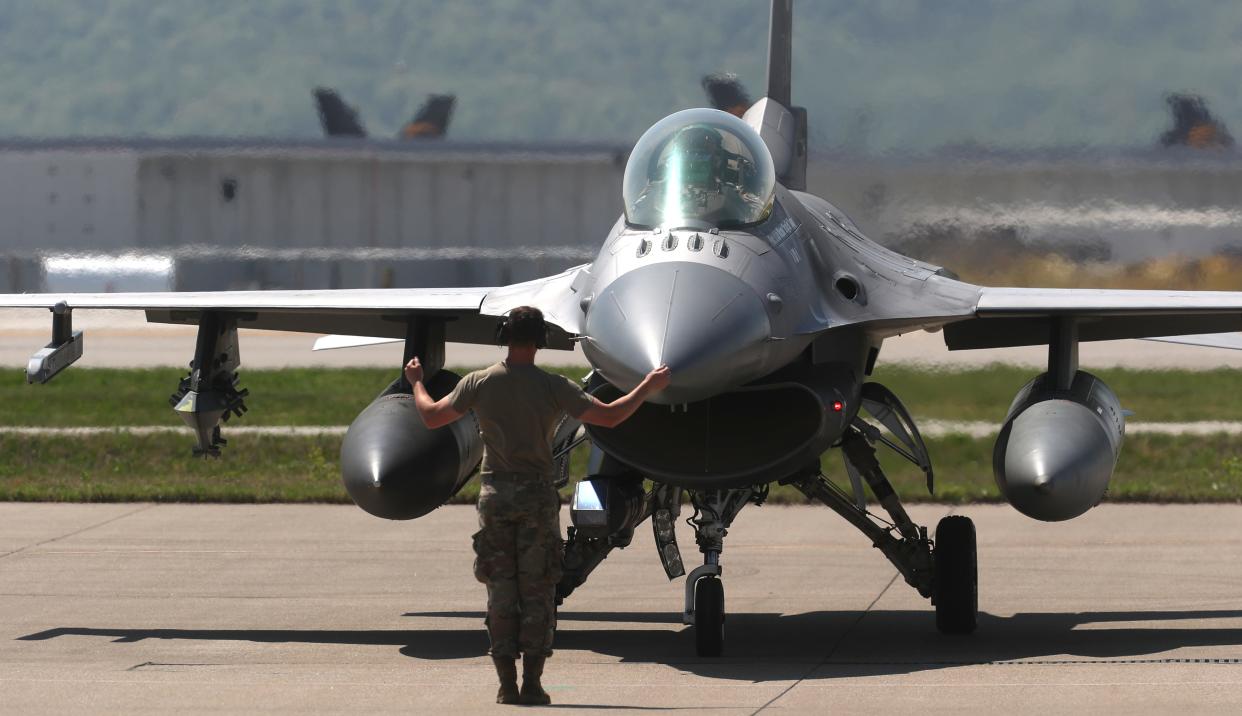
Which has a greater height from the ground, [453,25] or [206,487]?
[453,25]

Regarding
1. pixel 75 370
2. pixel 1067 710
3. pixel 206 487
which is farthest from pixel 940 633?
pixel 75 370

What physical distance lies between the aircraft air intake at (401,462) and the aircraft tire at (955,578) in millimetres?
2974

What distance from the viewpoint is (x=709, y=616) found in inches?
393

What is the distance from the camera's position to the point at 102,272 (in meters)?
34.8

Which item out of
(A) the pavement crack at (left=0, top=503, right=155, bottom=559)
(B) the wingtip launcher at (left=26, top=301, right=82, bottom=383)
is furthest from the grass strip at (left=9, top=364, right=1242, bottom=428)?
(B) the wingtip launcher at (left=26, top=301, right=82, bottom=383)

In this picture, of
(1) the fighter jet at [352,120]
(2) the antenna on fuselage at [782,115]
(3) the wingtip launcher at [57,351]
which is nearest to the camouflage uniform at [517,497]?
(3) the wingtip launcher at [57,351]

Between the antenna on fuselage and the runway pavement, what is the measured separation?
10.3 feet

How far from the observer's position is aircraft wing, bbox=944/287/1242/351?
418 inches

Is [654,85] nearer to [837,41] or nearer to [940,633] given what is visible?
[837,41]

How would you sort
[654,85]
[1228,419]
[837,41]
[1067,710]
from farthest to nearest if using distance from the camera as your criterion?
[654,85] → [837,41] → [1228,419] → [1067,710]

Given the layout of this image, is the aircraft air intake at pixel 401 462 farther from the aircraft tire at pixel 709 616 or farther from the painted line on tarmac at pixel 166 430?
the painted line on tarmac at pixel 166 430

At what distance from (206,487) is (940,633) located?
9.95 metres

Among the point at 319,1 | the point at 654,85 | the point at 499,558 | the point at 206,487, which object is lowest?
the point at 206,487

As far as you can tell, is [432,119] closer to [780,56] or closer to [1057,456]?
[780,56]
